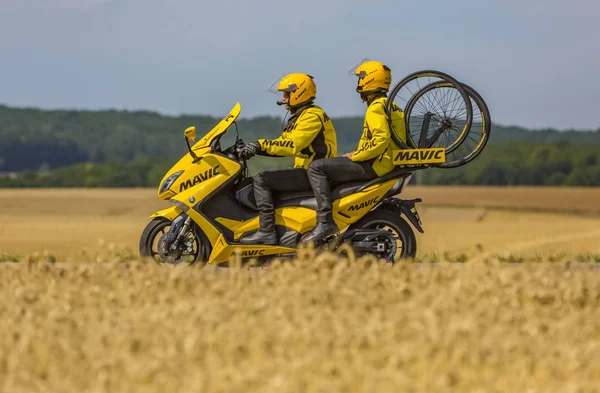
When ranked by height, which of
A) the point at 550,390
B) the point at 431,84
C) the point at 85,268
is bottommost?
the point at 550,390

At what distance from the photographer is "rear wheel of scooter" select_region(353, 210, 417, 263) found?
10.4 meters

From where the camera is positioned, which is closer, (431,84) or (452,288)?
(452,288)

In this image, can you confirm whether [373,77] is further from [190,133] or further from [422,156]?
[190,133]

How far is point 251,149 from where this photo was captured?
1043cm

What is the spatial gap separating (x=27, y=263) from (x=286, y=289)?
2582 millimetres

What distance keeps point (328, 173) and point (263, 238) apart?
33.1 inches

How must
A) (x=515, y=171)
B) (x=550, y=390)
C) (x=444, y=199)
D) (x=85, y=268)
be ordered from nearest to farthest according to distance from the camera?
1. (x=550, y=390)
2. (x=85, y=268)
3. (x=444, y=199)
4. (x=515, y=171)

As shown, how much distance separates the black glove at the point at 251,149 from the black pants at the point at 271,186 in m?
0.22

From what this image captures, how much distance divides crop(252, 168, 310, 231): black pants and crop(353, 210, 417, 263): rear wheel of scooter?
67 cm

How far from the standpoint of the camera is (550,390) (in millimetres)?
5355

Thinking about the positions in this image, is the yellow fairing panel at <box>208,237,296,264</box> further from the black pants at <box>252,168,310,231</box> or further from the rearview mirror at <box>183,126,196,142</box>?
the rearview mirror at <box>183,126,196,142</box>

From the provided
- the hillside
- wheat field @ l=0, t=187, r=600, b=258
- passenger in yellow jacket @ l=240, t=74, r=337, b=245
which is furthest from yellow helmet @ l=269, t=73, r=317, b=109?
the hillside

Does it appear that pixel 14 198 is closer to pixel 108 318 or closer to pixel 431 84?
pixel 431 84

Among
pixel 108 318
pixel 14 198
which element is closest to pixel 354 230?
pixel 108 318
